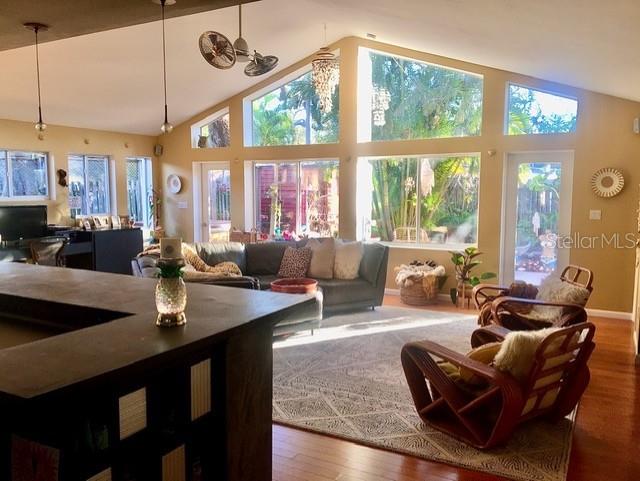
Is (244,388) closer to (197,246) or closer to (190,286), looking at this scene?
(190,286)

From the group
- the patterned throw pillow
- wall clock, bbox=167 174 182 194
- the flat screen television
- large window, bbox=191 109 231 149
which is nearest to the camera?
the patterned throw pillow

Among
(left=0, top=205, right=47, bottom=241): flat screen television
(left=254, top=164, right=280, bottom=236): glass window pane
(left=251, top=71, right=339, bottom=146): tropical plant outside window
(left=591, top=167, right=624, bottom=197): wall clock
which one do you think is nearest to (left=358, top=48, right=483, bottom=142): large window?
(left=251, top=71, right=339, bottom=146): tropical plant outside window

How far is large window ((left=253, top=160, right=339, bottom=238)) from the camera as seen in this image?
302 inches

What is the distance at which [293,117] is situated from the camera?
310 inches

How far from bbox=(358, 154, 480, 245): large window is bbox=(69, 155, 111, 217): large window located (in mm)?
4294

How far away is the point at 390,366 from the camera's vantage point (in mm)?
4168

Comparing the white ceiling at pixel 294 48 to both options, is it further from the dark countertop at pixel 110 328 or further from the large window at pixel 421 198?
the dark countertop at pixel 110 328

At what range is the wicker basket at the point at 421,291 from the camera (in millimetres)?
6406

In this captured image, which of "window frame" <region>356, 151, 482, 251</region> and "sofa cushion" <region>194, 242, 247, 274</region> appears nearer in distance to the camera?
"sofa cushion" <region>194, 242, 247, 274</region>

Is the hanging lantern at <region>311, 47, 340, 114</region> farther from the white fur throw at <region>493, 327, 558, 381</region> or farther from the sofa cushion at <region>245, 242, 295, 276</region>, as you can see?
the white fur throw at <region>493, 327, 558, 381</region>

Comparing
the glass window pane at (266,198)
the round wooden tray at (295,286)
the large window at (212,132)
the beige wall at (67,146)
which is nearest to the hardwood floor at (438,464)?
the round wooden tray at (295,286)

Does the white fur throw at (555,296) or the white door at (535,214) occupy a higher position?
the white door at (535,214)

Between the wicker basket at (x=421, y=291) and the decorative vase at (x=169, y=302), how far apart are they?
5055 mm

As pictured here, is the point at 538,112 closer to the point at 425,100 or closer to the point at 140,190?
the point at 425,100
